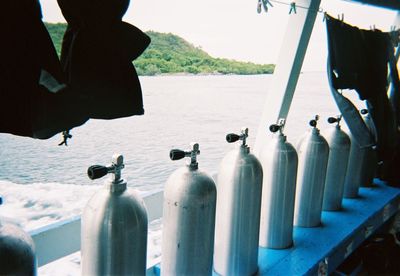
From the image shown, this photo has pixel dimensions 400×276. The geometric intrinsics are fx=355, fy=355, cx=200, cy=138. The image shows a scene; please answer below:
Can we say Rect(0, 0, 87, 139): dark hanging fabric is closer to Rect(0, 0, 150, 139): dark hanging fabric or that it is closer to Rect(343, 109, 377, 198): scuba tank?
Rect(0, 0, 150, 139): dark hanging fabric

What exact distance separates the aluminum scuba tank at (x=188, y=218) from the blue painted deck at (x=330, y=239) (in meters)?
0.20

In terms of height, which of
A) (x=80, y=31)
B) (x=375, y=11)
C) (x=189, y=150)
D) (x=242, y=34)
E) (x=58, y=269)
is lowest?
(x=58, y=269)

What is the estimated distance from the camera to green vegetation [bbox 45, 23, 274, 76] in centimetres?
127

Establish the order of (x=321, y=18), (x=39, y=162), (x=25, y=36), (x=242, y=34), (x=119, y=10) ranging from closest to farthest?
(x=25, y=36)
(x=119, y=10)
(x=39, y=162)
(x=321, y=18)
(x=242, y=34)

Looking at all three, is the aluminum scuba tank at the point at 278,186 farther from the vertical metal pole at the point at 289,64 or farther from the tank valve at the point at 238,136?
the vertical metal pole at the point at 289,64

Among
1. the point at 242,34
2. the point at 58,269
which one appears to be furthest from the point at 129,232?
the point at 242,34

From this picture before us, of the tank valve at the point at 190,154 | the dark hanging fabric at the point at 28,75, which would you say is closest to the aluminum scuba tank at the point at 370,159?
the tank valve at the point at 190,154

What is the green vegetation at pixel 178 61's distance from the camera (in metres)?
1.27

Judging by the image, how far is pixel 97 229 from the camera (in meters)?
0.60

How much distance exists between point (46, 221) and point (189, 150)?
0.52 metres

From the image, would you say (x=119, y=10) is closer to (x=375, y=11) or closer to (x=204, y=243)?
(x=204, y=243)

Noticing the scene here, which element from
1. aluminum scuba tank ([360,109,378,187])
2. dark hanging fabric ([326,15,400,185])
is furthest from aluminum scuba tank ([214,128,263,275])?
aluminum scuba tank ([360,109,378,187])

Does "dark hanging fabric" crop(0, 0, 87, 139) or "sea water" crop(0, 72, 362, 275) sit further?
"sea water" crop(0, 72, 362, 275)

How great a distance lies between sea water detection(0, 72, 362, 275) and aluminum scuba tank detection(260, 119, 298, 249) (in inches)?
7.3
